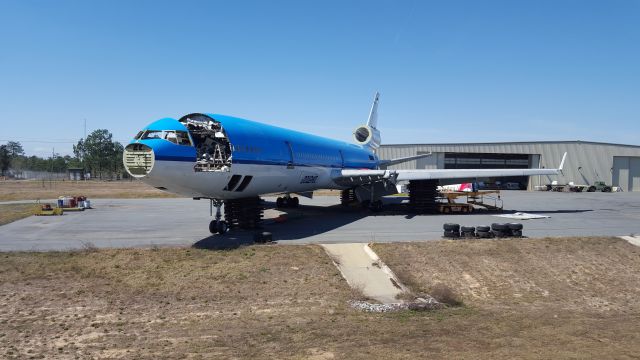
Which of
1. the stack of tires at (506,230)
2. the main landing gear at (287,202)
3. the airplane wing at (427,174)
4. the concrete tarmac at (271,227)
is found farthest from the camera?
the main landing gear at (287,202)

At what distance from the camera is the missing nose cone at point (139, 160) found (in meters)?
18.4

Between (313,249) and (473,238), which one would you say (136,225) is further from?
(473,238)

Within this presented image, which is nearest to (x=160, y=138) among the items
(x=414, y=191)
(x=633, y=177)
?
(x=414, y=191)

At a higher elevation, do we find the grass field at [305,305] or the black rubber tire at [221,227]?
the black rubber tire at [221,227]

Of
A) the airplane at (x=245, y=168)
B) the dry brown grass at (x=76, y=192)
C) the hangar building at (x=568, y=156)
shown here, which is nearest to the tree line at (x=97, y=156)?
the dry brown grass at (x=76, y=192)

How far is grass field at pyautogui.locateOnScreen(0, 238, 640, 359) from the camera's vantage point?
11594 millimetres

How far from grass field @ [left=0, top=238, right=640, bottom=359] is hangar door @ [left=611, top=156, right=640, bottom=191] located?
6890cm

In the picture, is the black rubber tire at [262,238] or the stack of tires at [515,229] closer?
the black rubber tire at [262,238]

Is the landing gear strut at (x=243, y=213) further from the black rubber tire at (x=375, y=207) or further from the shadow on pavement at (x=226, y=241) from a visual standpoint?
the black rubber tire at (x=375, y=207)

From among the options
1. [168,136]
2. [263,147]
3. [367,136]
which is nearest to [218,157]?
[168,136]

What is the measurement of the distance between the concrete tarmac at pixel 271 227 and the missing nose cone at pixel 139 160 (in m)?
3.97

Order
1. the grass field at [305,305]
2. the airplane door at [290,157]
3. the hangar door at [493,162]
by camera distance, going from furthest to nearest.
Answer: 1. the hangar door at [493,162]
2. the airplane door at [290,157]
3. the grass field at [305,305]

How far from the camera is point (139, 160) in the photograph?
60.8ft

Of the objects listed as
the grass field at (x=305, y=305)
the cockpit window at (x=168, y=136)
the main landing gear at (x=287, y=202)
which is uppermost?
the cockpit window at (x=168, y=136)
